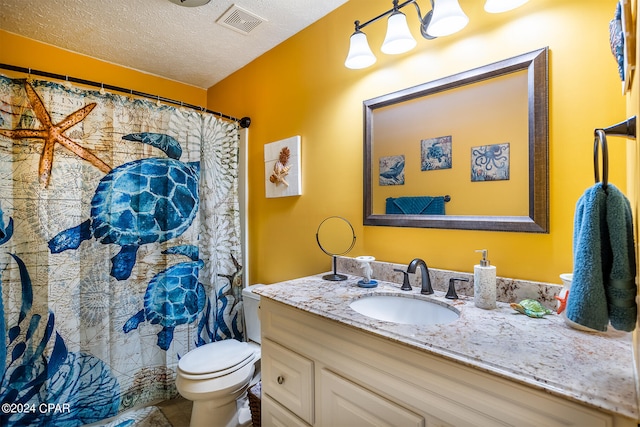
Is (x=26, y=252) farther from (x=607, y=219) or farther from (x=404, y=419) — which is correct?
(x=607, y=219)

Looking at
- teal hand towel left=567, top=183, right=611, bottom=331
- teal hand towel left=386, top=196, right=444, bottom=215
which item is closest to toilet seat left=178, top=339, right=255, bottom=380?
teal hand towel left=386, top=196, right=444, bottom=215

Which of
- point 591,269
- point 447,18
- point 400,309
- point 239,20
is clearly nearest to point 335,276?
point 400,309

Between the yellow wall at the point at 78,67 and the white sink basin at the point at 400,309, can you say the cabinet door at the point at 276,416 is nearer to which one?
the white sink basin at the point at 400,309

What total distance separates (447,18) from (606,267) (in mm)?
Result: 963

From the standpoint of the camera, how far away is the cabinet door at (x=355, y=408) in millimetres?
788

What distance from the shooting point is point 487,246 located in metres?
1.13

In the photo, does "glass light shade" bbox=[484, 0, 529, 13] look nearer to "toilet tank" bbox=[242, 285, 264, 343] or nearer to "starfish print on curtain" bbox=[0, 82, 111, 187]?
"toilet tank" bbox=[242, 285, 264, 343]

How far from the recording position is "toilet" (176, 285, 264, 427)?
145 centimetres

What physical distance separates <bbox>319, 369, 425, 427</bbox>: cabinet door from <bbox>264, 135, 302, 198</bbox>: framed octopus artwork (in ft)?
3.76

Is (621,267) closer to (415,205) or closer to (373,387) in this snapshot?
(373,387)

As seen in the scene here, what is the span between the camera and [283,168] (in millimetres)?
1922

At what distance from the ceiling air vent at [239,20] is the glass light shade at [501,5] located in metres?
1.25

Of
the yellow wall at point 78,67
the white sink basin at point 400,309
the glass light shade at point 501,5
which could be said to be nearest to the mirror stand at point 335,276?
the white sink basin at point 400,309

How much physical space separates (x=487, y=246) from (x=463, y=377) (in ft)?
1.99
